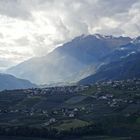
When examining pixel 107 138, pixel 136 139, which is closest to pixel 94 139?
pixel 107 138

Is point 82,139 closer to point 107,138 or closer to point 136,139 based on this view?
point 107,138

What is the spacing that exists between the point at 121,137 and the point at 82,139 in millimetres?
Result: 16902

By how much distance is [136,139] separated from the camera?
190000 millimetres

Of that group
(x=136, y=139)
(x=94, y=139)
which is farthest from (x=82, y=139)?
(x=136, y=139)

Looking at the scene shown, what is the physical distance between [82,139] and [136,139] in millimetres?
24115

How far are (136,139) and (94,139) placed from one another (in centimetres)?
1825

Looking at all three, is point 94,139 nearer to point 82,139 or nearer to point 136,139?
point 82,139

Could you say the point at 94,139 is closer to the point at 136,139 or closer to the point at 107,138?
the point at 107,138

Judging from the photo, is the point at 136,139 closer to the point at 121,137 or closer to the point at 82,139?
the point at 121,137

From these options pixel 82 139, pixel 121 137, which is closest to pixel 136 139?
pixel 121 137

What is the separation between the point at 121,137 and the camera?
19988 centimetres

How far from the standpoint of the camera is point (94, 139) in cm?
19675

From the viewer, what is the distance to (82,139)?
200 meters

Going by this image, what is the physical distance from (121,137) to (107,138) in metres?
7.46
